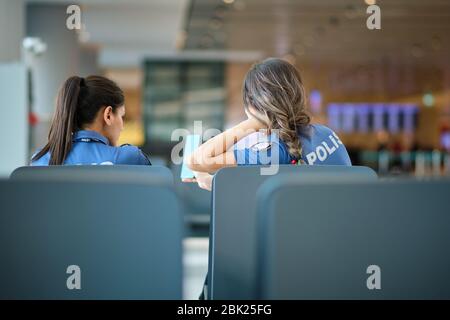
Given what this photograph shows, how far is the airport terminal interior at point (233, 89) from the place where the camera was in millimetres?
1354

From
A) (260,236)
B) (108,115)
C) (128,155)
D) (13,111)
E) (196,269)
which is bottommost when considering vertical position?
(196,269)

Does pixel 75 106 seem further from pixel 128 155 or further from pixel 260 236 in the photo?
pixel 260 236

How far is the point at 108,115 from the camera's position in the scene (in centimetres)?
233

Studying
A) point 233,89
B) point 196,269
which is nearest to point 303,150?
point 196,269

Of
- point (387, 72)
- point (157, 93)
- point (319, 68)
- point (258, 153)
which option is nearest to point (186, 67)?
point (157, 93)

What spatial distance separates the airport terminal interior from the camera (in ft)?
4.44

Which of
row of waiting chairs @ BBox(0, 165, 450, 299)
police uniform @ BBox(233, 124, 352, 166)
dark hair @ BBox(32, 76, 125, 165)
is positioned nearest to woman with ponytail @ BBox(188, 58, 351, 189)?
police uniform @ BBox(233, 124, 352, 166)

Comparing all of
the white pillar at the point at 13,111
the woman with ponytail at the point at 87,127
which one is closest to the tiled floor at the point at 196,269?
Answer: the woman with ponytail at the point at 87,127

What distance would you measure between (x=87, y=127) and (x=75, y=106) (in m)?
0.08

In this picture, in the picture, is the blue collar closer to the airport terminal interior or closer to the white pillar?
the airport terminal interior

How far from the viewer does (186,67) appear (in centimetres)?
1911

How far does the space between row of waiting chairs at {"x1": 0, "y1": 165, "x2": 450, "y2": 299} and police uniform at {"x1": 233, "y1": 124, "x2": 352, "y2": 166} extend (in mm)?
751

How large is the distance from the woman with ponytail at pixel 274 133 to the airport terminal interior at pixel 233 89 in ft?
0.64
